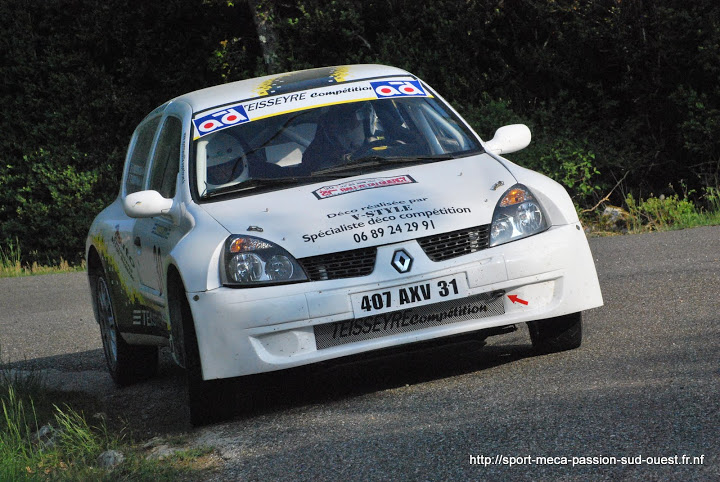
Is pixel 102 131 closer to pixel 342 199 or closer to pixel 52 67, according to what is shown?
pixel 52 67

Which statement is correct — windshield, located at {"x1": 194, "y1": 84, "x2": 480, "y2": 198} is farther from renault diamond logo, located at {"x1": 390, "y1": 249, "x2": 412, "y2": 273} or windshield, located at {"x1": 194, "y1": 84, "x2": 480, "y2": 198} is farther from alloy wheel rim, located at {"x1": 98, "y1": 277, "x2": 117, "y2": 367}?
alloy wheel rim, located at {"x1": 98, "y1": 277, "x2": 117, "y2": 367}

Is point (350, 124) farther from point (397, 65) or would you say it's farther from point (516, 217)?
point (397, 65)

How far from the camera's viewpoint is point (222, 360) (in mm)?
5691

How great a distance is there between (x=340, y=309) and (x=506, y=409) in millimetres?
912

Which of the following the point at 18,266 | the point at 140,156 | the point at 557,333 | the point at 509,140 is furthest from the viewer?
the point at 18,266

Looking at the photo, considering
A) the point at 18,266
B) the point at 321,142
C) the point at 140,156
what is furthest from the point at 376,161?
the point at 18,266

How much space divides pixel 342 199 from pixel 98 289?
319 centimetres

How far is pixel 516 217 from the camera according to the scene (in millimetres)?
6008

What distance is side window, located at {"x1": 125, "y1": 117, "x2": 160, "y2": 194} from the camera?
795 centimetres

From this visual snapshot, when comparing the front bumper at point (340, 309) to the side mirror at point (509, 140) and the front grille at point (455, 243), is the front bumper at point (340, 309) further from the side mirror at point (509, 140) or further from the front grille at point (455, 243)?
the side mirror at point (509, 140)

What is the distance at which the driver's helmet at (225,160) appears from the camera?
660 centimetres

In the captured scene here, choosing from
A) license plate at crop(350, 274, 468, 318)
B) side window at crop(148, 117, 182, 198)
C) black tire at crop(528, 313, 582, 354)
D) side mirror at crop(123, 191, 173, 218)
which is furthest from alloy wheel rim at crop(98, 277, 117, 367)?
black tire at crop(528, 313, 582, 354)

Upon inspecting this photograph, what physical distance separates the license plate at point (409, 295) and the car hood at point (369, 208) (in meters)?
0.23

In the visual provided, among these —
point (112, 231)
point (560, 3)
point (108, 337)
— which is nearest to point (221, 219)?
point (112, 231)
